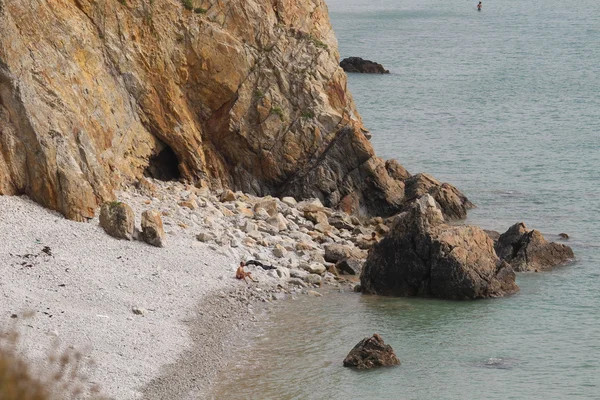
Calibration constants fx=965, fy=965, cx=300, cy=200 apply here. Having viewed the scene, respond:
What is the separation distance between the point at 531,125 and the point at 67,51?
3951cm

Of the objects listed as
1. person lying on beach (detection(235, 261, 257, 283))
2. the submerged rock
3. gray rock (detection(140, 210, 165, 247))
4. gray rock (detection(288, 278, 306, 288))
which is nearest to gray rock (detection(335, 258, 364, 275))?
gray rock (detection(288, 278, 306, 288))

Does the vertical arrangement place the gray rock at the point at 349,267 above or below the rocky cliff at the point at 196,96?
below

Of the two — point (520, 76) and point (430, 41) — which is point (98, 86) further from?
point (430, 41)

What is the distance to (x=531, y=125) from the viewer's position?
6725cm

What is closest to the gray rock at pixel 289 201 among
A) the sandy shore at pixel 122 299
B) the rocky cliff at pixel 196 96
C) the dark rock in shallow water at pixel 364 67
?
the rocky cliff at pixel 196 96

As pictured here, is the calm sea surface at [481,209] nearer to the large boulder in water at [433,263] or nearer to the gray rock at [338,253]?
the large boulder in water at [433,263]

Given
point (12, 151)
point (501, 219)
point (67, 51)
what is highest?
point (67, 51)

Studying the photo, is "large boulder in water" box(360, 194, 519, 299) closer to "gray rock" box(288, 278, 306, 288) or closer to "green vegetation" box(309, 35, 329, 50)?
"gray rock" box(288, 278, 306, 288)

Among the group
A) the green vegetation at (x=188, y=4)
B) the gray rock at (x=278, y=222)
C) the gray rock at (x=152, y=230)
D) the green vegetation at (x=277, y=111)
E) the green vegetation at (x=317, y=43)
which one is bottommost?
the gray rock at (x=278, y=222)

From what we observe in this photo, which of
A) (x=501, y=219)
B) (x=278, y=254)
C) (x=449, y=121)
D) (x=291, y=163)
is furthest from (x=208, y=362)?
(x=449, y=121)

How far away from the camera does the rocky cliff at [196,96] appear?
3491 centimetres

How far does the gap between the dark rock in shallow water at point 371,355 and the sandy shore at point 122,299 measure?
3.82m

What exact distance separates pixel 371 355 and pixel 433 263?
25.2ft

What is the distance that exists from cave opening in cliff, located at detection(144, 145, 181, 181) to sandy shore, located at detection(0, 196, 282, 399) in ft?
22.8
